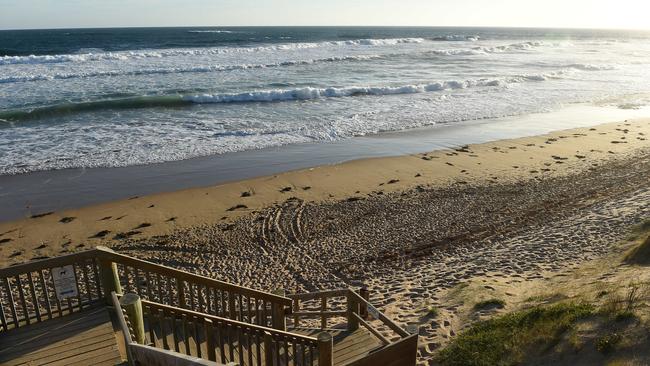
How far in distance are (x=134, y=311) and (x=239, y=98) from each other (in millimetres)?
28836

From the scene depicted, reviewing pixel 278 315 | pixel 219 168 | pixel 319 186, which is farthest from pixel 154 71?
pixel 278 315

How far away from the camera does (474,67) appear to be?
53.6 metres

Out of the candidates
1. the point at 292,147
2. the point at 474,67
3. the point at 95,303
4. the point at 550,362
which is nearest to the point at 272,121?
the point at 292,147

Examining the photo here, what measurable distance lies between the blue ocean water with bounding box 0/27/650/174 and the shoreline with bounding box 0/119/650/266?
4997 mm

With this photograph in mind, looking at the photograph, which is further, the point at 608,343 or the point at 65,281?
the point at 65,281

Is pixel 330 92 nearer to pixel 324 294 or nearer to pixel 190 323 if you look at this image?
pixel 324 294

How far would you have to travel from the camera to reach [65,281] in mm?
6500

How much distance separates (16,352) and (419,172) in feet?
47.2

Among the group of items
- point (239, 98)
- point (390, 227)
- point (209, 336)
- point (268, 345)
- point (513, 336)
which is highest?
point (239, 98)

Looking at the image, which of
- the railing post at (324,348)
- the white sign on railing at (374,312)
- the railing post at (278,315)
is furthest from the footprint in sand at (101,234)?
the railing post at (324,348)

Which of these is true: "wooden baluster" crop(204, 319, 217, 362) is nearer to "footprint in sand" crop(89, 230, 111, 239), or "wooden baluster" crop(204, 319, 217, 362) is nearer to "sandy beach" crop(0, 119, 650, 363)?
"sandy beach" crop(0, 119, 650, 363)

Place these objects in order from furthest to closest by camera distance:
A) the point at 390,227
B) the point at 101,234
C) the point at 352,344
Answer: the point at 390,227 → the point at 101,234 → the point at 352,344

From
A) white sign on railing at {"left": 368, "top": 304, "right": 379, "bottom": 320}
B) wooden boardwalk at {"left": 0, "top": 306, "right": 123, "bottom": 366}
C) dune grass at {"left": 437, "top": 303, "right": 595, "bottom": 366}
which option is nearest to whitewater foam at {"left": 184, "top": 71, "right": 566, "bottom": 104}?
wooden boardwalk at {"left": 0, "top": 306, "right": 123, "bottom": 366}

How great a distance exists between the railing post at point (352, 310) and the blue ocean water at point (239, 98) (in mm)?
14225
